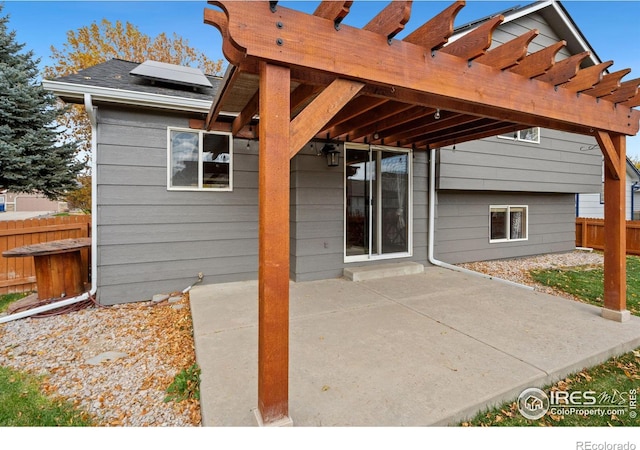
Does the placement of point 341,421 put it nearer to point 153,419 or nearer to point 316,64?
point 153,419

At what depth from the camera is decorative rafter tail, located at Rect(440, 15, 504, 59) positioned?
196 cm

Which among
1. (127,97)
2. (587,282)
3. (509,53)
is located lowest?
(587,282)

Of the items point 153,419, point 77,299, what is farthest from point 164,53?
point 153,419

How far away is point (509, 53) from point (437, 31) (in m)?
0.71

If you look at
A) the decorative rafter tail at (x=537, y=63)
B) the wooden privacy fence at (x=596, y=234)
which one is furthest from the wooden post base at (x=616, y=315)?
the wooden privacy fence at (x=596, y=234)

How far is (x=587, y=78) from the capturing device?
109 inches

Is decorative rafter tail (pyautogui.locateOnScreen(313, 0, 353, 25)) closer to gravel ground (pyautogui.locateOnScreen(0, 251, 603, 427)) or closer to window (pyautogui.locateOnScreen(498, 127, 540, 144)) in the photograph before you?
gravel ground (pyautogui.locateOnScreen(0, 251, 603, 427))

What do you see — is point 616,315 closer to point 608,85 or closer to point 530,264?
point 608,85

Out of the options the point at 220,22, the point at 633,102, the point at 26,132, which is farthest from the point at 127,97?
the point at 26,132

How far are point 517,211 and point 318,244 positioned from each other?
580cm

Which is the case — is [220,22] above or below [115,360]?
above

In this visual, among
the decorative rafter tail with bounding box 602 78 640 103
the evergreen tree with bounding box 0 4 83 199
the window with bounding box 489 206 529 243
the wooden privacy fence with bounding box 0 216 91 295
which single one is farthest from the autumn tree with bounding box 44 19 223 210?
the decorative rafter tail with bounding box 602 78 640 103

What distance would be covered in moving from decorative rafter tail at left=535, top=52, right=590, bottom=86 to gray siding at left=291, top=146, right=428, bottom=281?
2912 millimetres

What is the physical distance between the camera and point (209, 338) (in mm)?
2871
